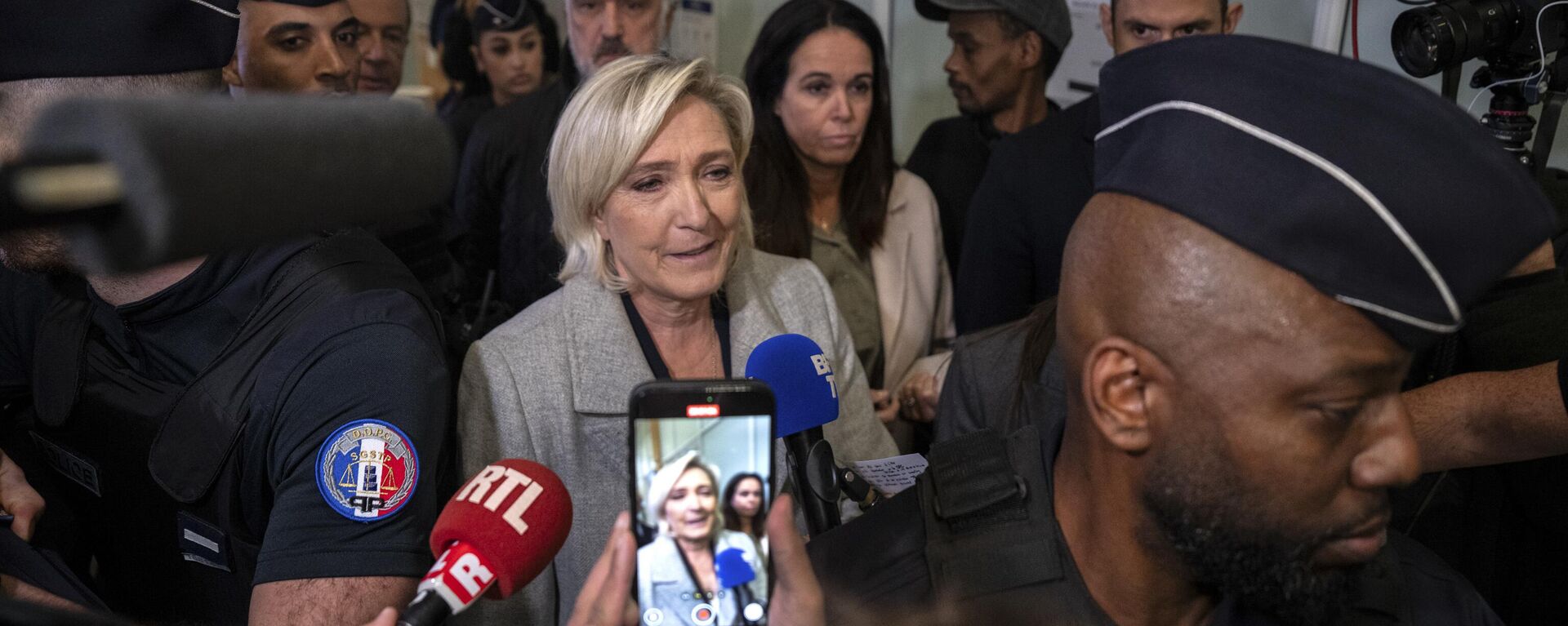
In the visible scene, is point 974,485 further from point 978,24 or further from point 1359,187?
point 978,24

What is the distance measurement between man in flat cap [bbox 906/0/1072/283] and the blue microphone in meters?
1.76

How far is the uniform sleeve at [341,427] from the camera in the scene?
144 centimetres

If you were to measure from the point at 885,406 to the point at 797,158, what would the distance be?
0.70m

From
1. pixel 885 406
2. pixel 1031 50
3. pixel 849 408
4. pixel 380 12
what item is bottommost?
pixel 885 406

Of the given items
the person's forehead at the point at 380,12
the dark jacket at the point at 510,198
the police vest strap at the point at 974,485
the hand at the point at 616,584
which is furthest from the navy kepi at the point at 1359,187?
the person's forehead at the point at 380,12

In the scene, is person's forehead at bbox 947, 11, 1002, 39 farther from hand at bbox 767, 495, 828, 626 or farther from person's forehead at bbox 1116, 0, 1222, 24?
hand at bbox 767, 495, 828, 626

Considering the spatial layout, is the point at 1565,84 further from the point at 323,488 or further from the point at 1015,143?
the point at 323,488

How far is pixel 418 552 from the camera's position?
1.50 m

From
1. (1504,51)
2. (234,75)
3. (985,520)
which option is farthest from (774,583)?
(234,75)

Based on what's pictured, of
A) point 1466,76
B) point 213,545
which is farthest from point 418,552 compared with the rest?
point 1466,76

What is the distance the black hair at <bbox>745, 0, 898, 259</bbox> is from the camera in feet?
9.21

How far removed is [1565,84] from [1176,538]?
1.59 m

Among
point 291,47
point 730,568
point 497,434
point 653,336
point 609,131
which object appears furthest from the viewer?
point 291,47

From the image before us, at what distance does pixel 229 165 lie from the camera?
1.82ft
